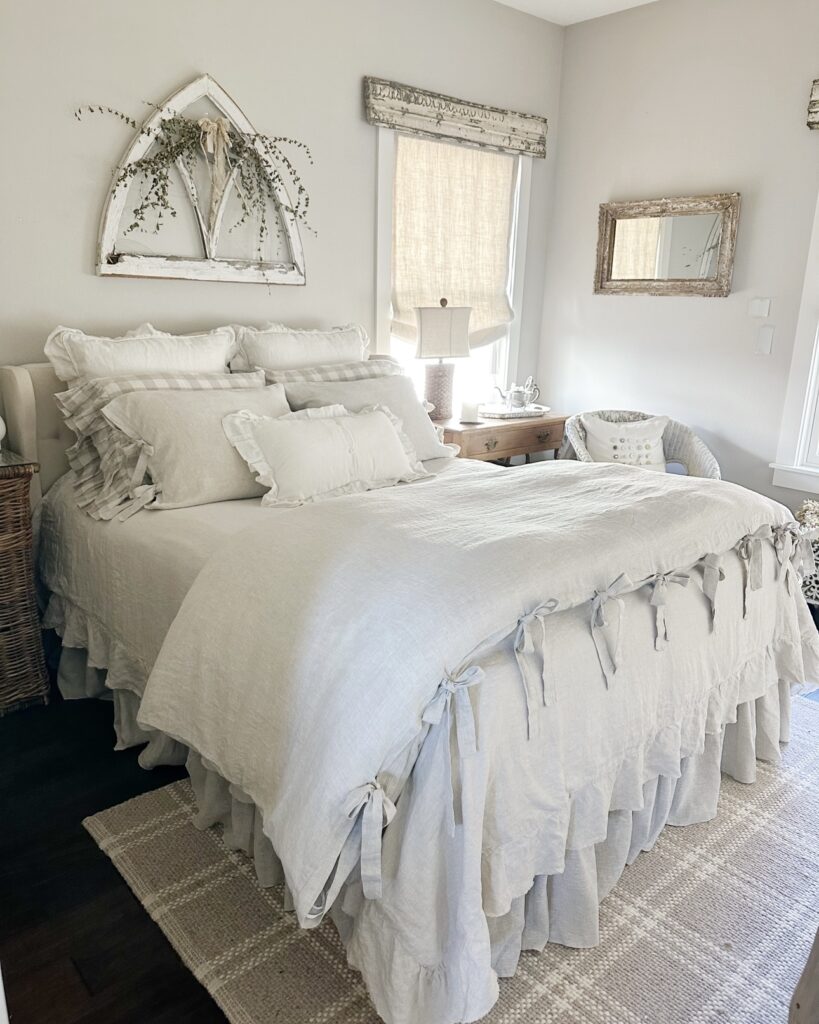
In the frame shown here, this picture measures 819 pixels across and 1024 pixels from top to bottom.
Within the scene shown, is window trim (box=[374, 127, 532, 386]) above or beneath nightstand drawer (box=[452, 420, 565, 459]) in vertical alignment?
above

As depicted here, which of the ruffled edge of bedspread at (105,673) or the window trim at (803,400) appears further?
the window trim at (803,400)

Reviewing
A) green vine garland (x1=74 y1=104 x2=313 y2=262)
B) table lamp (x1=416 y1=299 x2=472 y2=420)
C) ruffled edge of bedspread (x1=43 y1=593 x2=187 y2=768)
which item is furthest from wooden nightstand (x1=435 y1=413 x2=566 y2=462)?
ruffled edge of bedspread (x1=43 y1=593 x2=187 y2=768)

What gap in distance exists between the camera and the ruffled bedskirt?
1.36 meters

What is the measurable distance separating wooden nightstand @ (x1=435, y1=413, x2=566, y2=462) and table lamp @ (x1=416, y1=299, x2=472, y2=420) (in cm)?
12

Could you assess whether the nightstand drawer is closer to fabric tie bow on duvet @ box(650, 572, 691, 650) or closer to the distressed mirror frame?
the distressed mirror frame

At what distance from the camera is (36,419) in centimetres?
Result: 256

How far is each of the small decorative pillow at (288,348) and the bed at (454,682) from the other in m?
0.82

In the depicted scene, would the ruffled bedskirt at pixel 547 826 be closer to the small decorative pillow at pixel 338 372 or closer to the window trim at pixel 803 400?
the small decorative pillow at pixel 338 372

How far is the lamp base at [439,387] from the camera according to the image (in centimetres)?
376

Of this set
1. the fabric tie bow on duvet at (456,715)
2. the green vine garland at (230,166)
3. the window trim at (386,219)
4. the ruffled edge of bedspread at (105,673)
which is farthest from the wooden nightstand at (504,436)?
the fabric tie bow on duvet at (456,715)

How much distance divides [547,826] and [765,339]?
9.34ft

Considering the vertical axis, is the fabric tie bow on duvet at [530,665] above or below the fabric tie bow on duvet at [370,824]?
above

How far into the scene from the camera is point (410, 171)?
3.65m

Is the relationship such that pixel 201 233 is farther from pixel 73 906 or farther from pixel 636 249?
pixel 73 906
